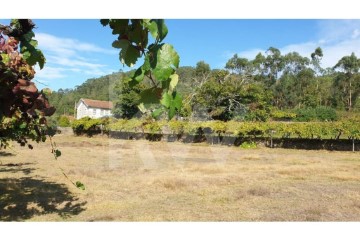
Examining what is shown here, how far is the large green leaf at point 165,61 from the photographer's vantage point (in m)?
1.01

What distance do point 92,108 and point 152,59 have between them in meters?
66.5

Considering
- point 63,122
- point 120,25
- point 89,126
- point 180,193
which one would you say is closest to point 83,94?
point 63,122

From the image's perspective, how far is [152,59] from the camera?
1037 mm

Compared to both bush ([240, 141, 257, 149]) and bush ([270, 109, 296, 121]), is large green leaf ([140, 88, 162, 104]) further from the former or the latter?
bush ([270, 109, 296, 121])

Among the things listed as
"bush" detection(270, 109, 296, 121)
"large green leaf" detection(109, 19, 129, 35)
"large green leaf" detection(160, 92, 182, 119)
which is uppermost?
"bush" detection(270, 109, 296, 121)

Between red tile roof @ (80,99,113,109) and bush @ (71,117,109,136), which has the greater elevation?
red tile roof @ (80,99,113,109)

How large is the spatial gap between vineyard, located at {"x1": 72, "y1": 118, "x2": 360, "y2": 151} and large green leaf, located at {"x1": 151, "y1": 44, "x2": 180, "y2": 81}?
21.5 meters

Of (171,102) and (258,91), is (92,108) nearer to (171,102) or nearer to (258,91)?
(258,91)

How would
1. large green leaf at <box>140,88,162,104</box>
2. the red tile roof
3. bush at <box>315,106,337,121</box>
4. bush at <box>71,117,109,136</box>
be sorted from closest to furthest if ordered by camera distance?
large green leaf at <box>140,88,162,104</box>
bush at <box>71,117,109,136</box>
bush at <box>315,106,337,121</box>
the red tile roof

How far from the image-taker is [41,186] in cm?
931

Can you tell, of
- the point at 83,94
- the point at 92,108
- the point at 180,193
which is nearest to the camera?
the point at 180,193

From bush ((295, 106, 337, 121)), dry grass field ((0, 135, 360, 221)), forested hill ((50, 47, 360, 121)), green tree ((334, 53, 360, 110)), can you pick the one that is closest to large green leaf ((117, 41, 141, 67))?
dry grass field ((0, 135, 360, 221))

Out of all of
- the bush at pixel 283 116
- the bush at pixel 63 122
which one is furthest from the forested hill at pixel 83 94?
the bush at pixel 283 116

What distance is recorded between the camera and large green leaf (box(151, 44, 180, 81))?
39.8 inches
